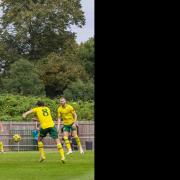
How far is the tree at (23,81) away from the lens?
63562 millimetres

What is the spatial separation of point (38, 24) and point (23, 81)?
13.4 m

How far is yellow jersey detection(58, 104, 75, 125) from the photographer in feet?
76.6

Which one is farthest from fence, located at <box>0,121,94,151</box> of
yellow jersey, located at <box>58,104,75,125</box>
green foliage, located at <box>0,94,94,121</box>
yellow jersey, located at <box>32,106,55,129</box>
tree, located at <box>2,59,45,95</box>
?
tree, located at <box>2,59,45,95</box>

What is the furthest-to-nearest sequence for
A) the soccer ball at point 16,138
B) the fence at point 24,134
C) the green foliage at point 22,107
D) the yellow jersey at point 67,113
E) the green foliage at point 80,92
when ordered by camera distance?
the green foliage at point 80,92
the green foliage at point 22,107
the fence at point 24,134
the soccer ball at point 16,138
the yellow jersey at point 67,113

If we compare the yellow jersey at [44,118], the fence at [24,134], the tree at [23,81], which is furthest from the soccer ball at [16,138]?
the tree at [23,81]

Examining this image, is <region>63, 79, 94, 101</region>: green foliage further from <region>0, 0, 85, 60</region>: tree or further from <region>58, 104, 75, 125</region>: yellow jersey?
<region>58, 104, 75, 125</region>: yellow jersey

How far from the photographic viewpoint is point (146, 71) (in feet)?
7.04

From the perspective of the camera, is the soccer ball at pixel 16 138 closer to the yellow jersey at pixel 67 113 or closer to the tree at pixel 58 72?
the yellow jersey at pixel 67 113

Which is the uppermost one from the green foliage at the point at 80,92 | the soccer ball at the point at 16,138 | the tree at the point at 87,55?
the tree at the point at 87,55

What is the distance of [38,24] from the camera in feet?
248

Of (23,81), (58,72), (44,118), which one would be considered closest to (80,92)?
(23,81)

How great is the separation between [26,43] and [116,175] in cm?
7422

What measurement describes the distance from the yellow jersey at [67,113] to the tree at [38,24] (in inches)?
1984

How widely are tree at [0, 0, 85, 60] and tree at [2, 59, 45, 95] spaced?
374 inches
